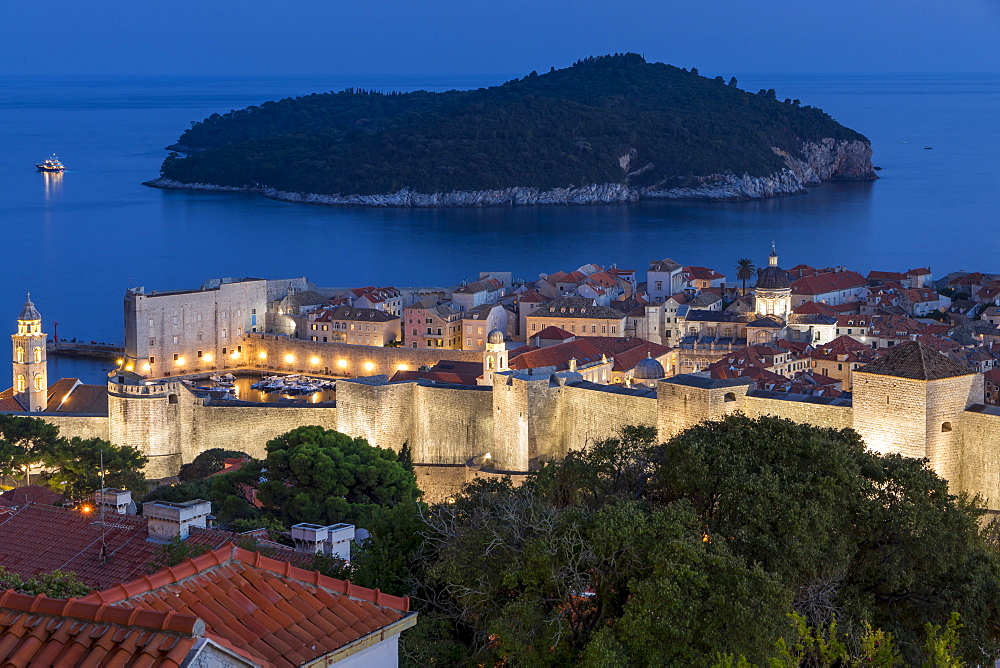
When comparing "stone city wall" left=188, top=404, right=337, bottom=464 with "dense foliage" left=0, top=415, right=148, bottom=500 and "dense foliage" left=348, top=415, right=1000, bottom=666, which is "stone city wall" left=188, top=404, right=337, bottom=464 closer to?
"dense foliage" left=0, top=415, right=148, bottom=500

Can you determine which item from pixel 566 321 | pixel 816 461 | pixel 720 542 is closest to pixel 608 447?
pixel 816 461

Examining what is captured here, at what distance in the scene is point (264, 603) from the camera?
A: 14.6ft

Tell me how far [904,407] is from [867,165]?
282ft

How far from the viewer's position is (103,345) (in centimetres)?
3703

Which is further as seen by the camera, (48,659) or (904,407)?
(904,407)

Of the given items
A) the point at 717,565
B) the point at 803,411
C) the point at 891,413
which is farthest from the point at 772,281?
the point at 717,565

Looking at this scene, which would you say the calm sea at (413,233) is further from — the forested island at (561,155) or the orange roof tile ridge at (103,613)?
the orange roof tile ridge at (103,613)

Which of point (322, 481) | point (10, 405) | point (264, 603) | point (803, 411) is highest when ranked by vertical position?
point (264, 603)

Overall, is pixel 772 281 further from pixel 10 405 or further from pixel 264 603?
pixel 264 603

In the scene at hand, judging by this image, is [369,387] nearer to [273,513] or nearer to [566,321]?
[273,513]

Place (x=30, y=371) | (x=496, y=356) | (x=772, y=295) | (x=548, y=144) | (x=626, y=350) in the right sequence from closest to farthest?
(x=496, y=356), (x=30, y=371), (x=626, y=350), (x=772, y=295), (x=548, y=144)

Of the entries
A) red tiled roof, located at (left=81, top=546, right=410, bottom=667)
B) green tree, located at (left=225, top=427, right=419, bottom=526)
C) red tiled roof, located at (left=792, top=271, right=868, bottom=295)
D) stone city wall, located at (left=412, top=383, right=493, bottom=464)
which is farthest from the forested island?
red tiled roof, located at (left=81, top=546, right=410, bottom=667)

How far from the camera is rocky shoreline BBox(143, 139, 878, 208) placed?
8231 centimetres

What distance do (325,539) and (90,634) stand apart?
207 inches
